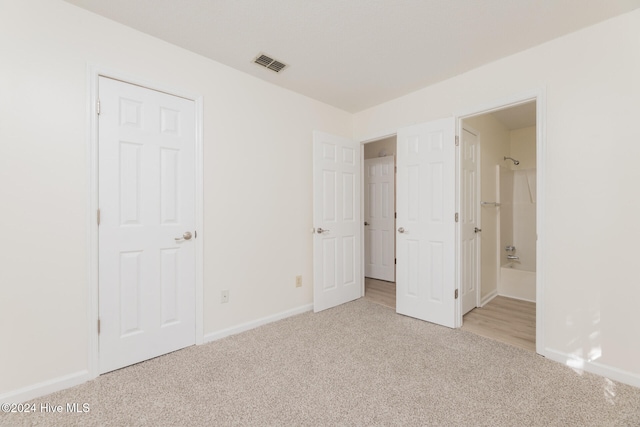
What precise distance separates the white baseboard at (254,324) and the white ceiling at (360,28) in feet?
8.04

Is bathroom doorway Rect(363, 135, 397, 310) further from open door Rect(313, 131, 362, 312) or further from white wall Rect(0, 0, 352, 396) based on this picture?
white wall Rect(0, 0, 352, 396)

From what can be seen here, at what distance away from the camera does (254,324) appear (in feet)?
8.95

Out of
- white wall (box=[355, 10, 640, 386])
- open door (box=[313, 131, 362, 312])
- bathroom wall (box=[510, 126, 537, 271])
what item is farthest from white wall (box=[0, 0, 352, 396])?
bathroom wall (box=[510, 126, 537, 271])

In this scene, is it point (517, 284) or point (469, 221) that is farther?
point (517, 284)

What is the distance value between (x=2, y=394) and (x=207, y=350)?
44.9 inches

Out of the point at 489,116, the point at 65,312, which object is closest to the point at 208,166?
the point at 65,312

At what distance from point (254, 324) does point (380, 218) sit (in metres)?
2.85

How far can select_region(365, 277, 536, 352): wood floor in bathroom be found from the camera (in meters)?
2.49

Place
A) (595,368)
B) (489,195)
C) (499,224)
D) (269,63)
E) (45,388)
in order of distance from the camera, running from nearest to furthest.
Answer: (45,388) < (595,368) < (269,63) < (489,195) < (499,224)

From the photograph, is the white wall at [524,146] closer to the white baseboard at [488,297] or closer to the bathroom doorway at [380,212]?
the bathroom doorway at [380,212]

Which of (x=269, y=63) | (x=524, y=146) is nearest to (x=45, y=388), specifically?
(x=269, y=63)

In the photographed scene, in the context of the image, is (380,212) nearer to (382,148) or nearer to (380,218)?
(380,218)

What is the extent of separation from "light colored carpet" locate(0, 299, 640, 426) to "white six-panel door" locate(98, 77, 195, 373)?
8.1 inches

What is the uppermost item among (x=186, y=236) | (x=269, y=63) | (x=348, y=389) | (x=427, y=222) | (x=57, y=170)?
(x=269, y=63)
